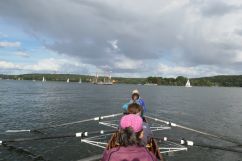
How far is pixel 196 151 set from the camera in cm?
2200

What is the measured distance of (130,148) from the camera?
17.1ft

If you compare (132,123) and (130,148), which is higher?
(132,123)

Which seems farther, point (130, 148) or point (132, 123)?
point (132, 123)

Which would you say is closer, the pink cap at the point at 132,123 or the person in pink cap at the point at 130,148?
the person in pink cap at the point at 130,148

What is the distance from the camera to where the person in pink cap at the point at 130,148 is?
16.8 feet

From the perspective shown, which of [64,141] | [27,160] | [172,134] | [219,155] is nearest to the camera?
[27,160]

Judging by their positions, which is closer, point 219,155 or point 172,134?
point 219,155

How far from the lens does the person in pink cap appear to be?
5.11 meters

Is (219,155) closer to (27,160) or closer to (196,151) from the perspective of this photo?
(196,151)

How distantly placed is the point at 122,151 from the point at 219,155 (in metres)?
18.3

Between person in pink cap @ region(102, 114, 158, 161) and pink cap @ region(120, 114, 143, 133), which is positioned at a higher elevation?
pink cap @ region(120, 114, 143, 133)

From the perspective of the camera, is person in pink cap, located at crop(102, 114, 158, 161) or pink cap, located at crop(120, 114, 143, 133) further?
pink cap, located at crop(120, 114, 143, 133)

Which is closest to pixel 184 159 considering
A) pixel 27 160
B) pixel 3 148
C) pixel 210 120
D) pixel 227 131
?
pixel 27 160

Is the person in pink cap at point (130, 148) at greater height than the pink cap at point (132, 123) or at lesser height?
lesser
